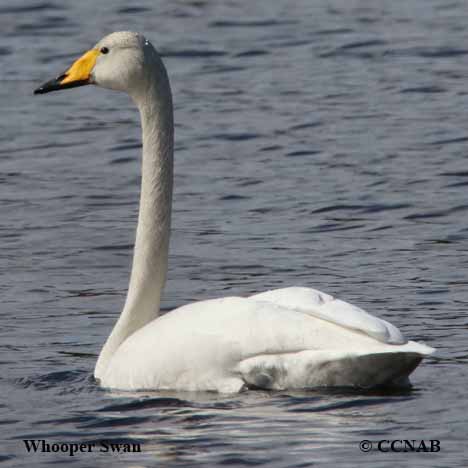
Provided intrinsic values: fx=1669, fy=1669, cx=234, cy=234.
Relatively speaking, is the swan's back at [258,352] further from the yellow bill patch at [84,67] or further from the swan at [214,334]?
the yellow bill patch at [84,67]

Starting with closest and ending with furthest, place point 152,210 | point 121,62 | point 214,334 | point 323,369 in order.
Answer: point 323,369, point 214,334, point 121,62, point 152,210

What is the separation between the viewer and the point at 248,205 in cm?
1348

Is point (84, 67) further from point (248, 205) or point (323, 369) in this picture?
point (248, 205)

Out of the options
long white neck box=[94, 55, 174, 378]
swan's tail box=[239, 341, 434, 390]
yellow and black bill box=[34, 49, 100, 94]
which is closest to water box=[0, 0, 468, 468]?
swan's tail box=[239, 341, 434, 390]

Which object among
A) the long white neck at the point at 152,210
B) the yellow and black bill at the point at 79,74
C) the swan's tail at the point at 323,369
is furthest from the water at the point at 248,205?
the yellow and black bill at the point at 79,74

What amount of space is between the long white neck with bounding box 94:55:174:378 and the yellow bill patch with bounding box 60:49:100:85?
304 millimetres

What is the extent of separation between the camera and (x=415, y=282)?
36.1 ft

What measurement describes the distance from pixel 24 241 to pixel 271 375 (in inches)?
190

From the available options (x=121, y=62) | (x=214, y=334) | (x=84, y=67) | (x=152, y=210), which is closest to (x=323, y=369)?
(x=214, y=334)

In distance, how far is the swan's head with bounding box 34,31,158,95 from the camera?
9.24m

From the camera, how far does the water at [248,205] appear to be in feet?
26.0

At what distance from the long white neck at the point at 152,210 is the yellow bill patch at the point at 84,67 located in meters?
0.30

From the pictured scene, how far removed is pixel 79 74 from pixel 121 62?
0.34 m

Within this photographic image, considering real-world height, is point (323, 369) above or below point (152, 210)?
below
